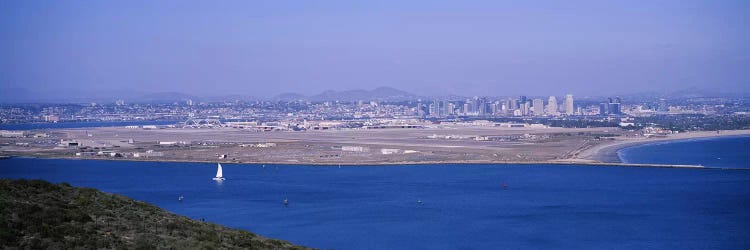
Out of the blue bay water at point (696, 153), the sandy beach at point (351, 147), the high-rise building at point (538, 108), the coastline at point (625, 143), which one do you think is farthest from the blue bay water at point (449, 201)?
the high-rise building at point (538, 108)

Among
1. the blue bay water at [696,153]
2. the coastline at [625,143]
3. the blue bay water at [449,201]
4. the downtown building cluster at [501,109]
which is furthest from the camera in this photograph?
the downtown building cluster at [501,109]

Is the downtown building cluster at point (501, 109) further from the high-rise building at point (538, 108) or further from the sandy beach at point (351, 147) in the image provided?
the sandy beach at point (351, 147)

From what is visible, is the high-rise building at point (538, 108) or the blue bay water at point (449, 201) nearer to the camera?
the blue bay water at point (449, 201)

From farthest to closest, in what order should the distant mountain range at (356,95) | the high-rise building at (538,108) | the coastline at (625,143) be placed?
the distant mountain range at (356,95) < the high-rise building at (538,108) < the coastline at (625,143)

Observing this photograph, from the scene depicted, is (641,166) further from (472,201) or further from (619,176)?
(472,201)

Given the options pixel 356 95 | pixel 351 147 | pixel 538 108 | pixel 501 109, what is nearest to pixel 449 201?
pixel 351 147

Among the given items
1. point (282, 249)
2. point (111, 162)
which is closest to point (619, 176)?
point (111, 162)

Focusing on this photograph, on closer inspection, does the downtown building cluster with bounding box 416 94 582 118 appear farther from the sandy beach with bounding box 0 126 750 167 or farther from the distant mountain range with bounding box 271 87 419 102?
the distant mountain range with bounding box 271 87 419 102
